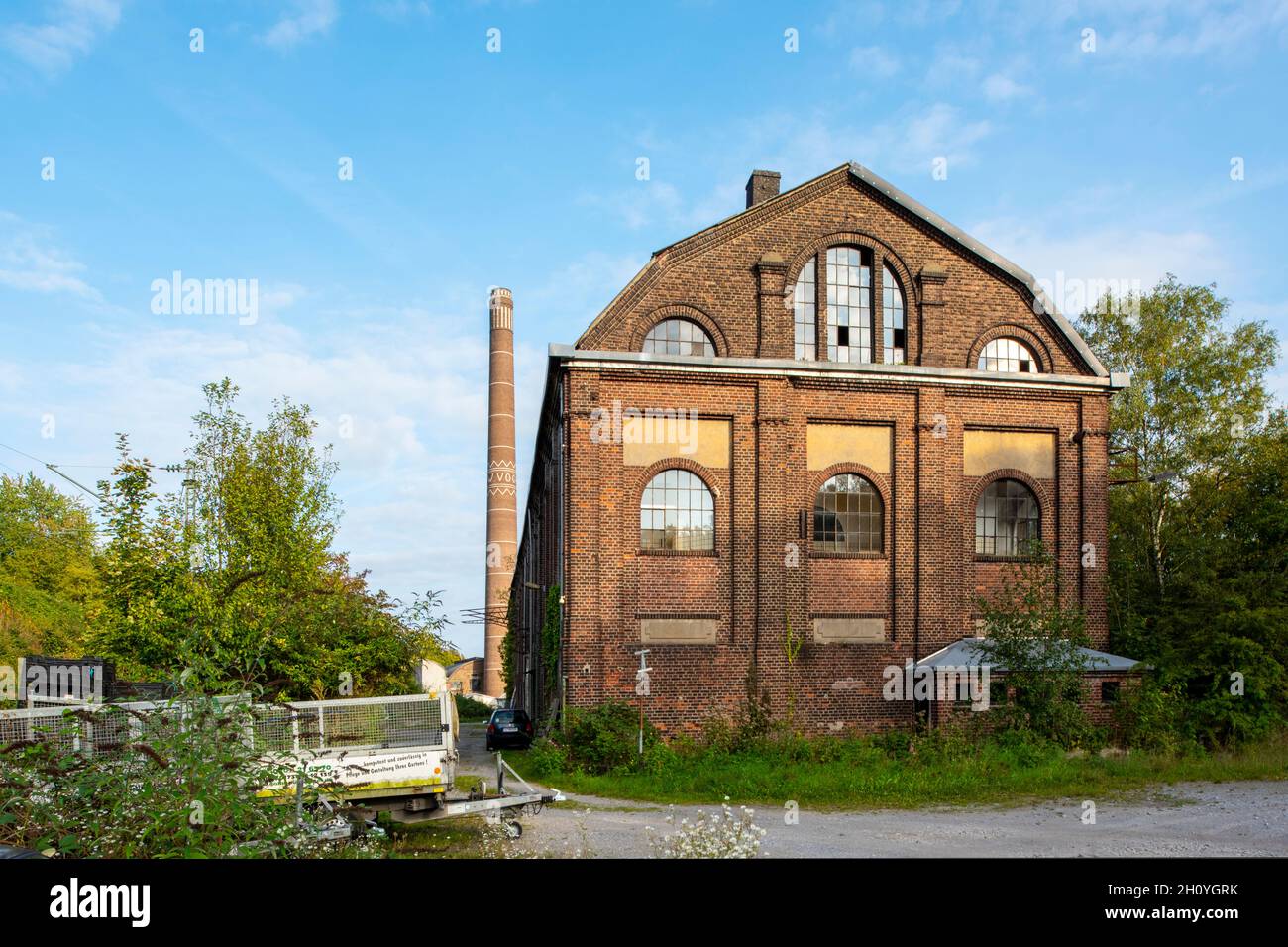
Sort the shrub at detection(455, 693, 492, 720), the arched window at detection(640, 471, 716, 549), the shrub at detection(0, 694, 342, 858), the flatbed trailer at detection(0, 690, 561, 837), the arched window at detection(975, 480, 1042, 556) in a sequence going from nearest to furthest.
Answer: the shrub at detection(0, 694, 342, 858)
the flatbed trailer at detection(0, 690, 561, 837)
the arched window at detection(640, 471, 716, 549)
the arched window at detection(975, 480, 1042, 556)
the shrub at detection(455, 693, 492, 720)

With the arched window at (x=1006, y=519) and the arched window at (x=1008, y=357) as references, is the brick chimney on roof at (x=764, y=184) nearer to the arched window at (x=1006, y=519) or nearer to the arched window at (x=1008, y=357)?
the arched window at (x=1008, y=357)

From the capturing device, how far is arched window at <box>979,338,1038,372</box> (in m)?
24.6

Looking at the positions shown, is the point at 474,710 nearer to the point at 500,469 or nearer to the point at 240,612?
the point at 500,469

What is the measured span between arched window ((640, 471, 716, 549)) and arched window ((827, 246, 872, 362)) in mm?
4475

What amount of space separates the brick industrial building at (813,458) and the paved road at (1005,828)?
5.38 metres

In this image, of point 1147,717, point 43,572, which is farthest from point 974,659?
point 43,572

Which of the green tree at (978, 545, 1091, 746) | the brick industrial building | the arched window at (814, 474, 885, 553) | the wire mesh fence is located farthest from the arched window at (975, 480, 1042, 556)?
the wire mesh fence

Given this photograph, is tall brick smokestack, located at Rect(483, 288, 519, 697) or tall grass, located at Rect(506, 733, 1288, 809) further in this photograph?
tall brick smokestack, located at Rect(483, 288, 519, 697)

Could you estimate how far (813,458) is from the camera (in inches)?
924

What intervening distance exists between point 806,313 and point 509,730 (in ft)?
53.4

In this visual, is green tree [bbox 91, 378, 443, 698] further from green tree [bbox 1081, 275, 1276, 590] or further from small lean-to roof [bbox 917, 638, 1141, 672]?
green tree [bbox 1081, 275, 1276, 590]

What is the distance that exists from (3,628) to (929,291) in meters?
26.0

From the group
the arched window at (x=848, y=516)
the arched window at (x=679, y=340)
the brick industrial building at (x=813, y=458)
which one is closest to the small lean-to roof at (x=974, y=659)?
the brick industrial building at (x=813, y=458)
